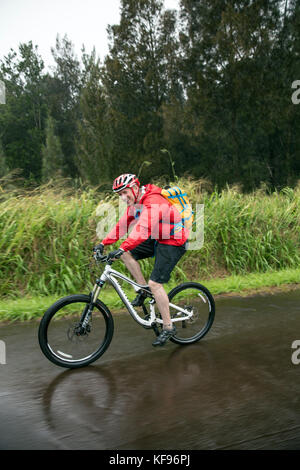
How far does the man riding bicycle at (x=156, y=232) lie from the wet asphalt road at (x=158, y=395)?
Answer: 1.97 feet

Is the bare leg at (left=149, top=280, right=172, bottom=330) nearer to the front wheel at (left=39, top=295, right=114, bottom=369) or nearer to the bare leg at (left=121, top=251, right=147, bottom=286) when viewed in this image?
the bare leg at (left=121, top=251, right=147, bottom=286)

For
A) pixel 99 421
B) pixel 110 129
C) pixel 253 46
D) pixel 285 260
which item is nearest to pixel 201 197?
pixel 285 260

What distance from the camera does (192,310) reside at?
4.98 m

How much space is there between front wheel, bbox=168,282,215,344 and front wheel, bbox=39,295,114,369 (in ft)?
2.95

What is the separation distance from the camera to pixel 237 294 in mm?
7371

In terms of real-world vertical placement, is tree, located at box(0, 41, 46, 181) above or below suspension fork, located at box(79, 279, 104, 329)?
above

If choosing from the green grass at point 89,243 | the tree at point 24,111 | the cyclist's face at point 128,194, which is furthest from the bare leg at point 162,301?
the tree at point 24,111

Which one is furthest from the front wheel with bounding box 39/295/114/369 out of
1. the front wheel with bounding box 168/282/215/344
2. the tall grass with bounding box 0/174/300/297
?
the tall grass with bounding box 0/174/300/297

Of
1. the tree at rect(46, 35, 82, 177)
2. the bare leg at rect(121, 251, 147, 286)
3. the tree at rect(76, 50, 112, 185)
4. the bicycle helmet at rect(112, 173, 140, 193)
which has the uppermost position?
the tree at rect(46, 35, 82, 177)

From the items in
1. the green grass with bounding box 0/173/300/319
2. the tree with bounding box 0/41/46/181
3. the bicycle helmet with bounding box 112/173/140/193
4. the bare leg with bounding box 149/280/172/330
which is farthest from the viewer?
the tree with bounding box 0/41/46/181

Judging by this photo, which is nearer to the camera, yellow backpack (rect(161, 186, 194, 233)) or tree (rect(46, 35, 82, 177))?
yellow backpack (rect(161, 186, 194, 233))

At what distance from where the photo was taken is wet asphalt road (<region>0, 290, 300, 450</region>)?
2875mm

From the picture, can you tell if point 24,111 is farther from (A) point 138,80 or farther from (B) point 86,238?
(B) point 86,238

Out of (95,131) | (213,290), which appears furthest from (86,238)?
(95,131)
